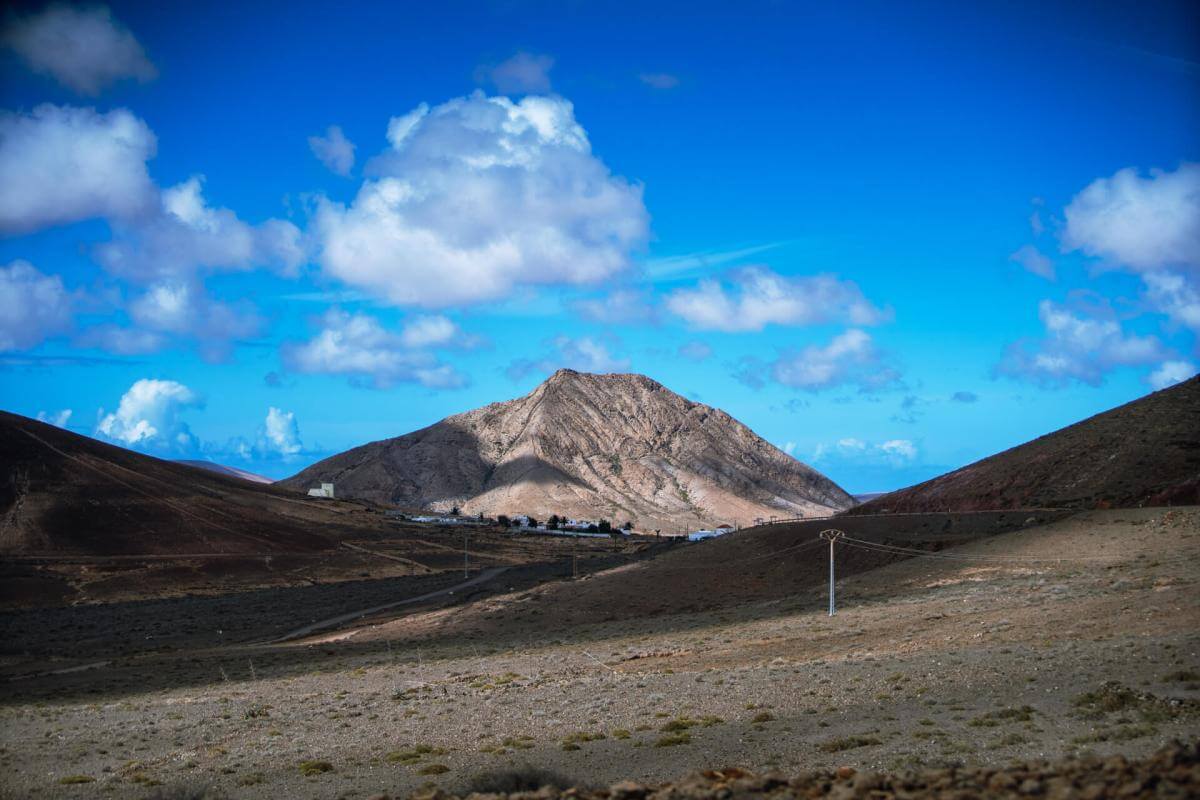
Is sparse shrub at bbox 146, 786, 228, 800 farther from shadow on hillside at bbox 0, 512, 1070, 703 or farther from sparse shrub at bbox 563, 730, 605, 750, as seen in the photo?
shadow on hillside at bbox 0, 512, 1070, 703

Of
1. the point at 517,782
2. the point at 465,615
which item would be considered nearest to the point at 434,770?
the point at 517,782

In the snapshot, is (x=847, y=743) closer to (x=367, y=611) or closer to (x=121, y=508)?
(x=367, y=611)

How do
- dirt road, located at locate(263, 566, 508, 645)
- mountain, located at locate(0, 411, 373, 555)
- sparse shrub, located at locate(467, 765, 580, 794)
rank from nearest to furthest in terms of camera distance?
1. sparse shrub, located at locate(467, 765, 580, 794)
2. dirt road, located at locate(263, 566, 508, 645)
3. mountain, located at locate(0, 411, 373, 555)

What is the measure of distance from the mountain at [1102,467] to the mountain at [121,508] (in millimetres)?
67761

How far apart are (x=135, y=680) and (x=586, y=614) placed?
920 inches

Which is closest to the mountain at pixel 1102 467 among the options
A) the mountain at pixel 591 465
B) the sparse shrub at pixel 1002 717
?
the sparse shrub at pixel 1002 717

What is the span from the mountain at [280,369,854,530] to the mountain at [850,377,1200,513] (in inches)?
3591

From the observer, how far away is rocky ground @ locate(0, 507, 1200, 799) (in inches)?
608

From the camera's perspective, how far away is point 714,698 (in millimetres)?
21578

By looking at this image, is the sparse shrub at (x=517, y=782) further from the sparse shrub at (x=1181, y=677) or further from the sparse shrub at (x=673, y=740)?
the sparse shrub at (x=1181, y=677)

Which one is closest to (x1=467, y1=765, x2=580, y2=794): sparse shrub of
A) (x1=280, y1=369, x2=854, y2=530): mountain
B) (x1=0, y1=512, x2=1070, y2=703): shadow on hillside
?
(x1=0, y1=512, x2=1070, y2=703): shadow on hillside

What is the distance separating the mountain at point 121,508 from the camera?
8625cm

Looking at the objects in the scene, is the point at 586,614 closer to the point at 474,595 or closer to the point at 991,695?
the point at 474,595

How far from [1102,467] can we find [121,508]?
89.9 metres
